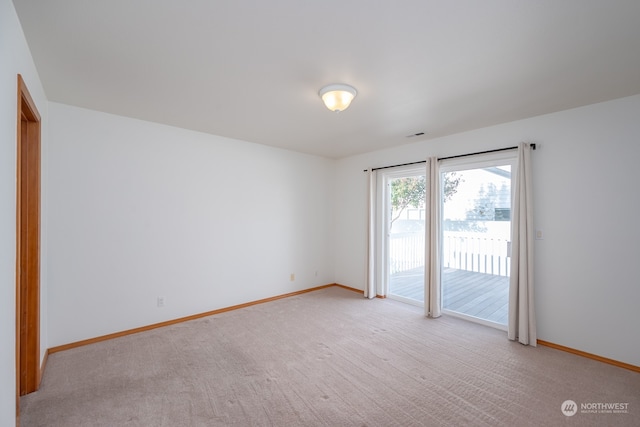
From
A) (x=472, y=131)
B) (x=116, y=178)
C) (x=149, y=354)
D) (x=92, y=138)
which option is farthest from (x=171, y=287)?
(x=472, y=131)

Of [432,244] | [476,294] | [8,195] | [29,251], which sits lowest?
[476,294]

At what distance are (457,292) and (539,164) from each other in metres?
1.99

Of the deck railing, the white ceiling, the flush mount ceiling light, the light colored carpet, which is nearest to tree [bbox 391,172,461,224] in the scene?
the deck railing

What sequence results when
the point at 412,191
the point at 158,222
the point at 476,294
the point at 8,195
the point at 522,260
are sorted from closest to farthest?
the point at 8,195 → the point at 522,260 → the point at 158,222 → the point at 476,294 → the point at 412,191

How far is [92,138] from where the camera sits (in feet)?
10.1

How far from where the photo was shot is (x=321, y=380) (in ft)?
8.00

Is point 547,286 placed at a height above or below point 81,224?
below

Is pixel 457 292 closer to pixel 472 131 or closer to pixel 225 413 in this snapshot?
pixel 472 131

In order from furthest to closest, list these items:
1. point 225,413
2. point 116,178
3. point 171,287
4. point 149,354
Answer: point 171,287
point 116,178
point 149,354
point 225,413

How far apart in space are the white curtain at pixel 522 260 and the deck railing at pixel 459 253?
0.33m

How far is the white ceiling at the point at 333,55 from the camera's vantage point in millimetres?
1559

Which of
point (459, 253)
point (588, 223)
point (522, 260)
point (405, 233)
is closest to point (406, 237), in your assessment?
point (405, 233)

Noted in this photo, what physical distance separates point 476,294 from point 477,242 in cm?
75

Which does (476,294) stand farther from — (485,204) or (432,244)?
(485,204)
